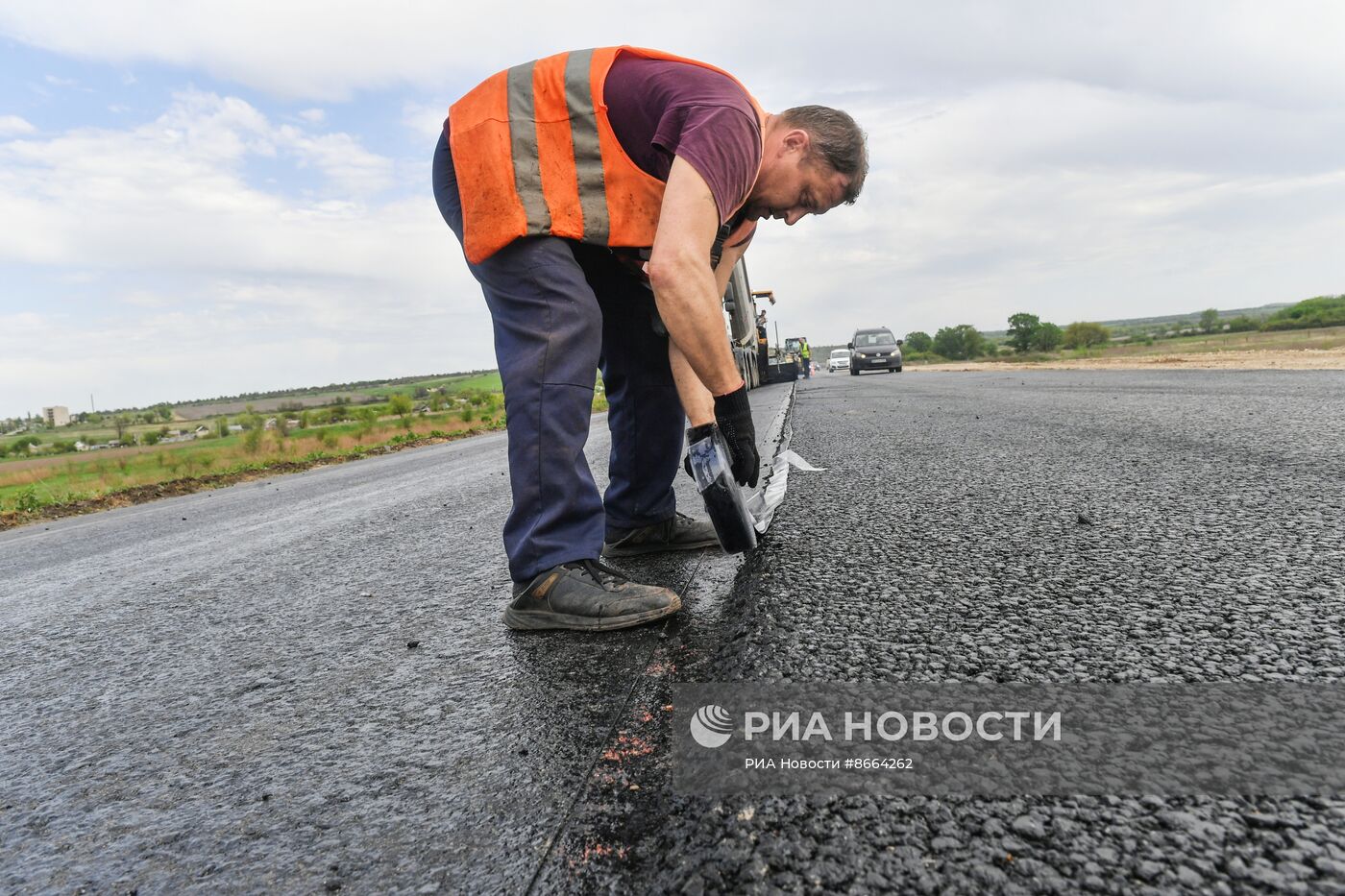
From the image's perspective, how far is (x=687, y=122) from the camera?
1.75 metres

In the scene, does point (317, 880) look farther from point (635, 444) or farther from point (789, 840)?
point (635, 444)

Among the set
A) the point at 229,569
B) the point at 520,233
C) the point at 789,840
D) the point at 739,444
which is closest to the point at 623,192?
the point at 520,233

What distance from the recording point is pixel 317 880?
856 mm

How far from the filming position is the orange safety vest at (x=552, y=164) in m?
1.86

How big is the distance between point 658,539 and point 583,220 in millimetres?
1121

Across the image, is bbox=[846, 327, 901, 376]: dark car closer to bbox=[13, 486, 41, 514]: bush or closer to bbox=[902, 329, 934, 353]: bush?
bbox=[13, 486, 41, 514]: bush

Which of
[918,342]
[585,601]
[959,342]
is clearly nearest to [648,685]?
[585,601]

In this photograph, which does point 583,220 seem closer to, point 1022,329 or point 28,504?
point 28,504

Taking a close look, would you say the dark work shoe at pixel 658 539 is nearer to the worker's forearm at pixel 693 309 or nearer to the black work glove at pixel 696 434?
the black work glove at pixel 696 434

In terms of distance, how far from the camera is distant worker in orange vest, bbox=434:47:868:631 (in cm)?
171

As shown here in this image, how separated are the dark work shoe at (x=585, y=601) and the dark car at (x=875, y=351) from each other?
27.3 meters

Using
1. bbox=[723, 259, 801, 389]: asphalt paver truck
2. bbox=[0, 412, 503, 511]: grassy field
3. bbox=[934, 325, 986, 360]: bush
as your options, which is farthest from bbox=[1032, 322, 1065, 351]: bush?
bbox=[0, 412, 503, 511]: grassy field

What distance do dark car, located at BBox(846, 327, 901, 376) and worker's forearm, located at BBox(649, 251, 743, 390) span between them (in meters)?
27.1

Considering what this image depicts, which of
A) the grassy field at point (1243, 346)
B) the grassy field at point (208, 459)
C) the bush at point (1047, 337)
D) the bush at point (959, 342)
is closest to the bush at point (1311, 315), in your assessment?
the grassy field at point (1243, 346)
